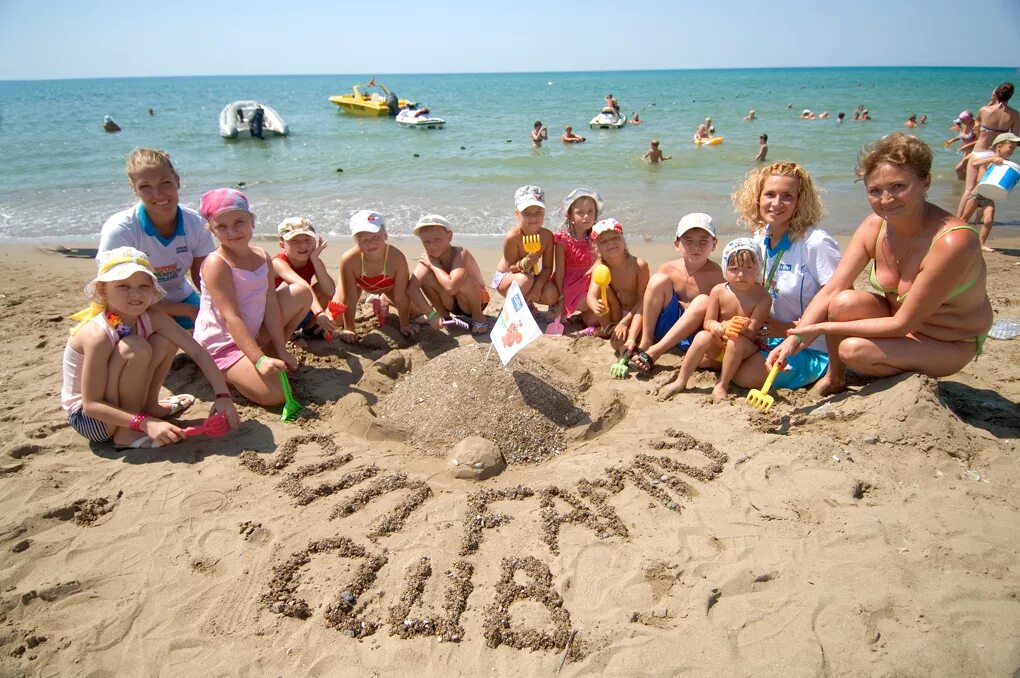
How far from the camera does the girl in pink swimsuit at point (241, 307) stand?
11.8 feet

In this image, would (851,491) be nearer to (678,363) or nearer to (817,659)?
(817,659)

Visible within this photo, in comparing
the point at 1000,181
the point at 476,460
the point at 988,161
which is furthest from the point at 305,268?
the point at 988,161

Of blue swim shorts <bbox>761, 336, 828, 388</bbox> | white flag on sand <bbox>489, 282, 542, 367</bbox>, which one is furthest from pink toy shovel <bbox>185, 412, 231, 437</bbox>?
blue swim shorts <bbox>761, 336, 828, 388</bbox>

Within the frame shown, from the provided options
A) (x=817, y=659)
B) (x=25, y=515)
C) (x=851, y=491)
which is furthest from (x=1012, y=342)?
(x=25, y=515)

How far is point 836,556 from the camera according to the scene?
2369 millimetres

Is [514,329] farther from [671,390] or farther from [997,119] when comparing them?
[997,119]

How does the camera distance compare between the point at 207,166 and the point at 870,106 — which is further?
the point at 870,106

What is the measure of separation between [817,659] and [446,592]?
1.33 meters

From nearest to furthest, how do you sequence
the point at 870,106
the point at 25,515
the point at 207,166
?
the point at 25,515 < the point at 207,166 < the point at 870,106

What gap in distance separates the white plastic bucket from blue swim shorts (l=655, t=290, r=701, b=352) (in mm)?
3070

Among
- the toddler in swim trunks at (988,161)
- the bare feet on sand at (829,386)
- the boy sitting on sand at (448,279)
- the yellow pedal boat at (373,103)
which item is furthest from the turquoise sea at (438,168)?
the bare feet on sand at (829,386)

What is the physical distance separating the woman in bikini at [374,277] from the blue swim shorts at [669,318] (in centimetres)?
184

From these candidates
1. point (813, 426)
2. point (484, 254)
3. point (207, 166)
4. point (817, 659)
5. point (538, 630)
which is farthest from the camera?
point (207, 166)

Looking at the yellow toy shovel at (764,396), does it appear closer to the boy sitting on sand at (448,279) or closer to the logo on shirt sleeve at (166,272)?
the boy sitting on sand at (448,279)
